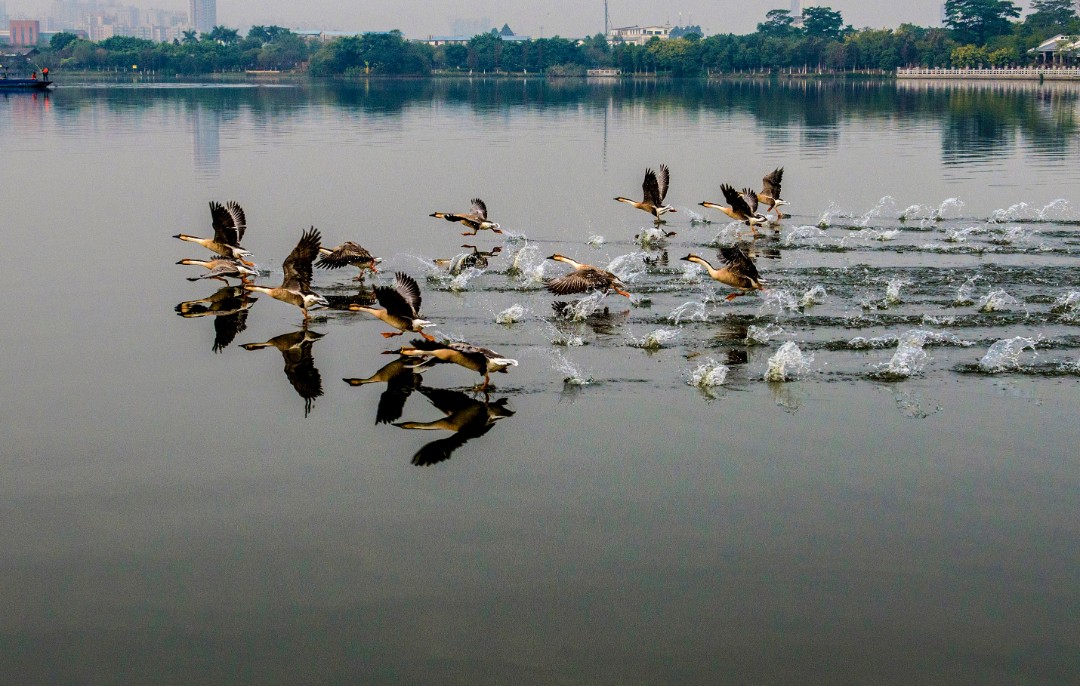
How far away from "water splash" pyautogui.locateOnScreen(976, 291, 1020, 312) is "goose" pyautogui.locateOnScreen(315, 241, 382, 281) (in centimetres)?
955

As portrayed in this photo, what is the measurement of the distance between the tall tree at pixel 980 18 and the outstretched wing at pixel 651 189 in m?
176

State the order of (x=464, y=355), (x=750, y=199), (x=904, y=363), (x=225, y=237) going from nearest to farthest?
(x=464, y=355), (x=904, y=363), (x=225, y=237), (x=750, y=199)

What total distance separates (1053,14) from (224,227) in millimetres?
204440

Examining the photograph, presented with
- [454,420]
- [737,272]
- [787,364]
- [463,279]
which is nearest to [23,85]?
[463,279]

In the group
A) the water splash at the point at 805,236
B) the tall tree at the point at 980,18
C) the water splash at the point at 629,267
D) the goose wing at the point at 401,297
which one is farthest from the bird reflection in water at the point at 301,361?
the tall tree at the point at 980,18

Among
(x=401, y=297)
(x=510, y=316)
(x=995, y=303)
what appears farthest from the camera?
(x=995, y=303)

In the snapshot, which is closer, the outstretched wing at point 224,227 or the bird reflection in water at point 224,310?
the bird reflection in water at point 224,310

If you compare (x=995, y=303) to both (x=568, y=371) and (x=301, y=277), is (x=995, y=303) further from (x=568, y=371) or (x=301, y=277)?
(x=301, y=277)

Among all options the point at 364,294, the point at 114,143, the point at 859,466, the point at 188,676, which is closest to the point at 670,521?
the point at 859,466

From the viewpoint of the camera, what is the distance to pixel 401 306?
1490 cm

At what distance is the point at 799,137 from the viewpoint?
52906 millimetres

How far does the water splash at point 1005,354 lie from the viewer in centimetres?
1438

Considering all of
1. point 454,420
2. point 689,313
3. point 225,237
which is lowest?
point 454,420

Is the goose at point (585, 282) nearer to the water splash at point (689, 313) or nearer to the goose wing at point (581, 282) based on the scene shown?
the goose wing at point (581, 282)
